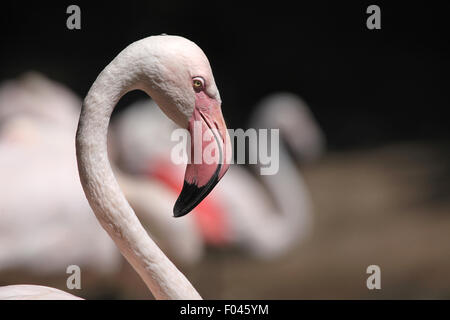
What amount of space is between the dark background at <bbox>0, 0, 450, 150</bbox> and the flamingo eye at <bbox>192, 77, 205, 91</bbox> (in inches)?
178

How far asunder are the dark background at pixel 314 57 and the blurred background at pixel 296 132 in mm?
15

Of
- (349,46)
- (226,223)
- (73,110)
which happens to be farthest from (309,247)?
(349,46)

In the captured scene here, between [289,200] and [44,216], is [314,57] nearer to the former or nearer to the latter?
[289,200]

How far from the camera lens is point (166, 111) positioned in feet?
4.57

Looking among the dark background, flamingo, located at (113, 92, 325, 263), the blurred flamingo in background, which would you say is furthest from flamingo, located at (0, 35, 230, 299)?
the dark background

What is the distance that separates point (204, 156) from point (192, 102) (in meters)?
0.13

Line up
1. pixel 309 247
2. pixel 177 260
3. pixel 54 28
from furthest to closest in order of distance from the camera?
pixel 54 28 → pixel 309 247 → pixel 177 260

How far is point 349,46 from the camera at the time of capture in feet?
23.1

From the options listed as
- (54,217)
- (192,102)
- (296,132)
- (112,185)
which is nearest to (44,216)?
(54,217)

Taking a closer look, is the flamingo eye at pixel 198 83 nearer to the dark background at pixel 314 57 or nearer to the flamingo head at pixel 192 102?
the flamingo head at pixel 192 102
